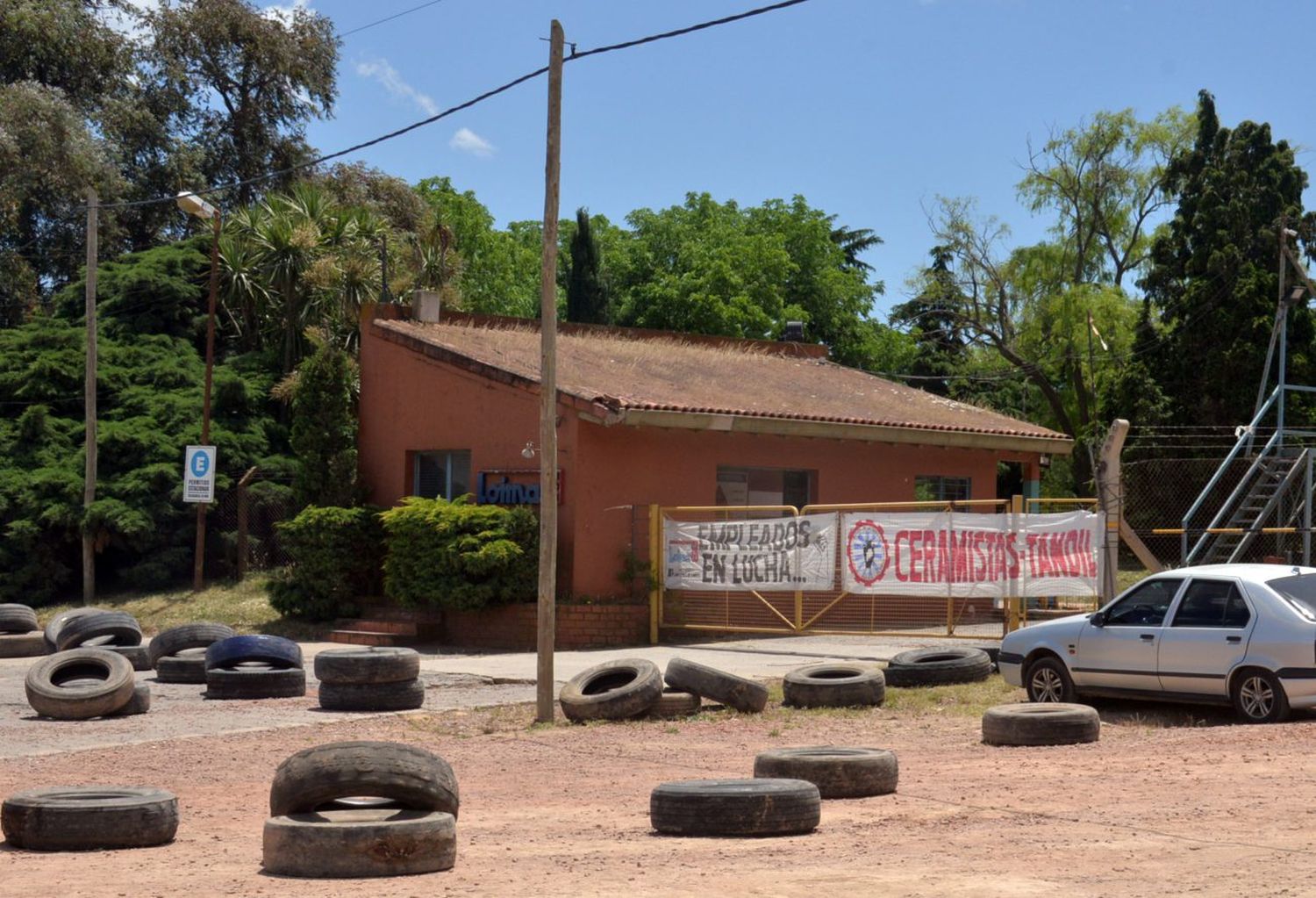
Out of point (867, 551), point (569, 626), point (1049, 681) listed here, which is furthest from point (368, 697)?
point (867, 551)

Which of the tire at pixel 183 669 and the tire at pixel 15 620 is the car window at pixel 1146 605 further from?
the tire at pixel 15 620

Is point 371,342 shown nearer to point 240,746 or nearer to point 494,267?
point 240,746

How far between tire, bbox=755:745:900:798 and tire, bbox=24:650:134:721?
7.66m

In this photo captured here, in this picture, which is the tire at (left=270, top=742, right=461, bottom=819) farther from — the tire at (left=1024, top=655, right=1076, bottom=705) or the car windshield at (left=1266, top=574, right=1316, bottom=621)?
the car windshield at (left=1266, top=574, right=1316, bottom=621)

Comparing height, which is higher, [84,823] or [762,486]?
[762,486]

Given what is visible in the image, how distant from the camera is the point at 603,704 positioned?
14.3m

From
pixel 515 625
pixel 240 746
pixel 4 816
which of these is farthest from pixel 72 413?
pixel 4 816

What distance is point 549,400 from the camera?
1494 cm

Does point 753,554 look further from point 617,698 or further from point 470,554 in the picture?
point 617,698

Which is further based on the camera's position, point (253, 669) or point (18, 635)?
point (18, 635)

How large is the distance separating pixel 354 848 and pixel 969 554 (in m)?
13.1

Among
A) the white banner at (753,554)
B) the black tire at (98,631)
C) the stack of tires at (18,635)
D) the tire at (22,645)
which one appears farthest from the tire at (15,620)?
the white banner at (753,554)

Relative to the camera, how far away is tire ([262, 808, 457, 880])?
7434 millimetres

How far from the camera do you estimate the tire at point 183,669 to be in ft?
59.1
